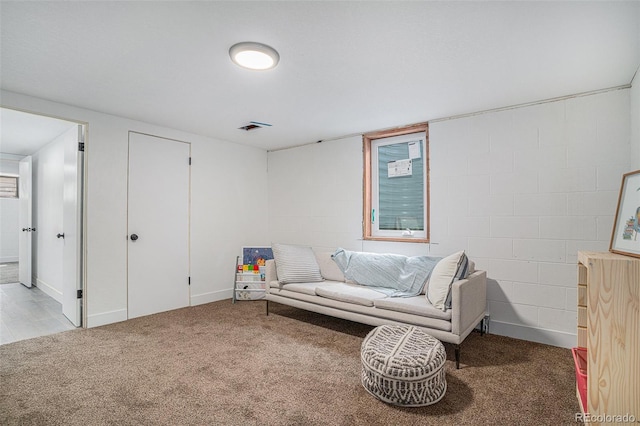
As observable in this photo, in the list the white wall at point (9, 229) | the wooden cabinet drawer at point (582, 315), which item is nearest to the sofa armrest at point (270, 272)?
the wooden cabinet drawer at point (582, 315)

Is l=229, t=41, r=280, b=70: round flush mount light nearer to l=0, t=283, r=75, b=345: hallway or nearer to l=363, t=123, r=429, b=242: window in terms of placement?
l=363, t=123, r=429, b=242: window

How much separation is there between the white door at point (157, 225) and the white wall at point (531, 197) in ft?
9.39

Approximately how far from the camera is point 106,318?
3.59 m

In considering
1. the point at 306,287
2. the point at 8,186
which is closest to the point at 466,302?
the point at 306,287

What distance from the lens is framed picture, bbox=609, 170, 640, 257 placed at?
182 cm

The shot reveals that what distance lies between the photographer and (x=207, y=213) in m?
4.64

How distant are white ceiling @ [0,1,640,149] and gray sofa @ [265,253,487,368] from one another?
1.74 meters

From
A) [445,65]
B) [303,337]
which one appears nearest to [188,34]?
[445,65]

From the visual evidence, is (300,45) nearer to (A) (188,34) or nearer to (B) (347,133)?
(A) (188,34)

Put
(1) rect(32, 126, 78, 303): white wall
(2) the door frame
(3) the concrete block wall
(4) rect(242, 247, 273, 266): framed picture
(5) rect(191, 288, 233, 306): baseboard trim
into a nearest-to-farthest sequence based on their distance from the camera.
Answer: (3) the concrete block wall, (2) the door frame, (5) rect(191, 288, 233, 306): baseboard trim, (1) rect(32, 126, 78, 303): white wall, (4) rect(242, 247, 273, 266): framed picture

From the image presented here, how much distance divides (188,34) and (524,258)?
347cm

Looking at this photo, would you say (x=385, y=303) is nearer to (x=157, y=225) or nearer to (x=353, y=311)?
(x=353, y=311)

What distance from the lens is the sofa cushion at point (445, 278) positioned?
8.72 feet

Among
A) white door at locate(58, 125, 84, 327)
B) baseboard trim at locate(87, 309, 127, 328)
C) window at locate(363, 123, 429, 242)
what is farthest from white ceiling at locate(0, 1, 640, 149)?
baseboard trim at locate(87, 309, 127, 328)
